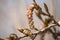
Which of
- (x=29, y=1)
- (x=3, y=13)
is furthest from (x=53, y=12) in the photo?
(x=3, y=13)

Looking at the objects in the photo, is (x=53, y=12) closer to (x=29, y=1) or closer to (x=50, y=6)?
(x=50, y=6)

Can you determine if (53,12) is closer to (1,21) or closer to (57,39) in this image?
(57,39)

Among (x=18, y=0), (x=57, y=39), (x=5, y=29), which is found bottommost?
(x=57, y=39)

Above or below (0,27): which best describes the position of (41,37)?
below

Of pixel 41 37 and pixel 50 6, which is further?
pixel 50 6

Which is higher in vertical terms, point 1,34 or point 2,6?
point 2,6

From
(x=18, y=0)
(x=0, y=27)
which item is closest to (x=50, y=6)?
(x=18, y=0)

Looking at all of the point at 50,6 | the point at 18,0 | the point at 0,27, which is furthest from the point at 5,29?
the point at 50,6

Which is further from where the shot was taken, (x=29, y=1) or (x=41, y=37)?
(x=29, y=1)
